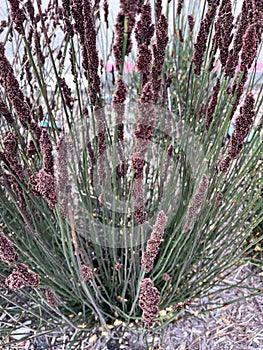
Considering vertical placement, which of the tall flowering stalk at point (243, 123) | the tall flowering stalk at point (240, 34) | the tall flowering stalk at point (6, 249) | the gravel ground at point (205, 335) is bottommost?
the gravel ground at point (205, 335)

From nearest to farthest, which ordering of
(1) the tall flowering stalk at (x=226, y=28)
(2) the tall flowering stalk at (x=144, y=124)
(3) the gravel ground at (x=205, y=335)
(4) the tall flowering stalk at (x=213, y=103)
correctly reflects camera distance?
(2) the tall flowering stalk at (x=144, y=124) < (1) the tall flowering stalk at (x=226, y=28) < (4) the tall flowering stalk at (x=213, y=103) < (3) the gravel ground at (x=205, y=335)

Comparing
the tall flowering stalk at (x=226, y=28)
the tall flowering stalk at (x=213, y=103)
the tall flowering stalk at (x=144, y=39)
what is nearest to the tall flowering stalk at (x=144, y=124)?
the tall flowering stalk at (x=144, y=39)

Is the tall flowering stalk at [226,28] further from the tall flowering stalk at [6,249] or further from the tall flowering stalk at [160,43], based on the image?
the tall flowering stalk at [6,249]

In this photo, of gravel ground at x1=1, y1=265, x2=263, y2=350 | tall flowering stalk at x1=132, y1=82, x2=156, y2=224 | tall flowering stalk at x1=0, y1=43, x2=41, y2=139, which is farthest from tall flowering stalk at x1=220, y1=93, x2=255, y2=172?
gravel ground at x1=1, y1=265, x2=263, y2=350

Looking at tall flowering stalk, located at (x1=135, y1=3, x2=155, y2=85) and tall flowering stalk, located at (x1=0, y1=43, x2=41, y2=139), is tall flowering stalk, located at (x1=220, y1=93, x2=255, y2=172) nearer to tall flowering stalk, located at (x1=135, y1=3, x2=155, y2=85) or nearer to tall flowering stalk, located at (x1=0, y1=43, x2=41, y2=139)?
tall flowering stalk, located at (x1=135, y1=3, x2=155, y2=85)

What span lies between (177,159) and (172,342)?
24.9 inches

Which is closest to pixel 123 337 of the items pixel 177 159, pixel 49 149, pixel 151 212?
pixel 151 212

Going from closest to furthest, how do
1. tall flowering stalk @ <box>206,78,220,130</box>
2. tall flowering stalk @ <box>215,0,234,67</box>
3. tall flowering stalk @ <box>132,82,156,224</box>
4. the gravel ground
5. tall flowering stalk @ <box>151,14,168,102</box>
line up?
tall flowering stalk @ <box>132,82,156,224</box>
tall flowering stalk @ <box>151,14,168,102</box>
tall flowering stalk @ <box>215,0,234,67</box>
tall flowering stalk @ <box>206,78,220,130</box>
the gravel ground

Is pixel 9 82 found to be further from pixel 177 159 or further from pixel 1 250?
pixel 177 159

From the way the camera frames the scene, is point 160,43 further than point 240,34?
No

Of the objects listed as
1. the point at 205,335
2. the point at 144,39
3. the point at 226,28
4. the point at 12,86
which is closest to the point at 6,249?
the point at 12,86

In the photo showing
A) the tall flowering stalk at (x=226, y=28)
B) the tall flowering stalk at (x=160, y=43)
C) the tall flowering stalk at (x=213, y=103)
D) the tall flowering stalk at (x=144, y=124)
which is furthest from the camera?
the tall flowering stalk at (x=213, y=103)

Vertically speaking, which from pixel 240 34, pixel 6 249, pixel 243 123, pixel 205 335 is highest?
pixel 240 34

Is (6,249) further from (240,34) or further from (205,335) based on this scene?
(205,335)
